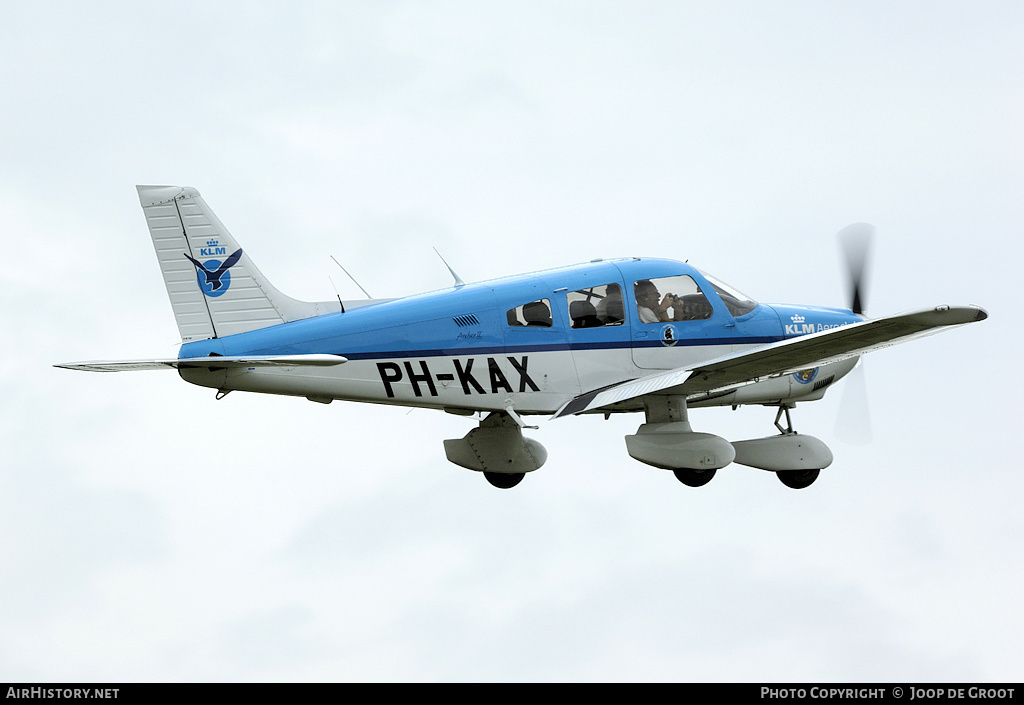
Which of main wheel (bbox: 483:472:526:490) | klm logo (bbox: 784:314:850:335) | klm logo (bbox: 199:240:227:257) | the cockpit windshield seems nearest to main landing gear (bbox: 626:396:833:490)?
the cockpit windshield

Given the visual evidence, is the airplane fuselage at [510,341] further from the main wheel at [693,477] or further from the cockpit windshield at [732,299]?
the main wheel at [693,477]

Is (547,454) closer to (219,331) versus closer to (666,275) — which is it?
(666,275)

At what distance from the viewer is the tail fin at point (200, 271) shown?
42.7ft

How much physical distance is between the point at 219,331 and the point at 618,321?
438 centimetres

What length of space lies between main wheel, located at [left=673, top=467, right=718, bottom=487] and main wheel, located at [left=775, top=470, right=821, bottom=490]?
113cm

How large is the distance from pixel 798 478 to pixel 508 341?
440 centimetres

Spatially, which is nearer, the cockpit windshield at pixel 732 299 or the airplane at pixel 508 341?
the airplane at pixel 508 341

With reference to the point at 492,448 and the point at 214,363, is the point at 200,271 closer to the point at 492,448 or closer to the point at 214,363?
the point at 214,363

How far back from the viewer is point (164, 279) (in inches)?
514

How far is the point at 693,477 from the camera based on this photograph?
1469cm

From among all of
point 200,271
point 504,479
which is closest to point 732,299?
point 504,479

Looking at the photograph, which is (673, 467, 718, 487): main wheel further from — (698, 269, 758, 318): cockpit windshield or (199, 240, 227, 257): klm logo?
(199, 240, 227, 257): klm logo

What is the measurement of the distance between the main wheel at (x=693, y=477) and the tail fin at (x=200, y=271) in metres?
5.10

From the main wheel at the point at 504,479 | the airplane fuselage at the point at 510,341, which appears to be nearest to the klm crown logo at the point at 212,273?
the airplane fuselage at the point at 510,341
